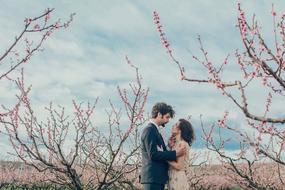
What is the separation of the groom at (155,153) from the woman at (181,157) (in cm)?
20

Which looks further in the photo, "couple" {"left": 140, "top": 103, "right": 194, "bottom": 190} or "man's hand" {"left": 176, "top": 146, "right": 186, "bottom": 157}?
"man's hand" {"left": 176, "top": 146, "right": 186, "bottom": 157}

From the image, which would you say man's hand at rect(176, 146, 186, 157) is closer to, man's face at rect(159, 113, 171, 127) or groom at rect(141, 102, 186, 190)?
groom at rect(141, 102, 186, 190)

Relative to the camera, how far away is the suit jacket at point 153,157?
6.17 m

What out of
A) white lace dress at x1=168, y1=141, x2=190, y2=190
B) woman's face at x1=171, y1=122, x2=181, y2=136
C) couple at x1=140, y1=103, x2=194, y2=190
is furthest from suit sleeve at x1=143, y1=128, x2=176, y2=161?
woman's face at x1=171, y1=122, x2=181, y2=136

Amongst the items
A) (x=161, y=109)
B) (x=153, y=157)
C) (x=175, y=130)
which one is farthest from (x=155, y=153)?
(x=175, y=130)

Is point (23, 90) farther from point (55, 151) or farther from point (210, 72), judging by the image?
point (210, 72)

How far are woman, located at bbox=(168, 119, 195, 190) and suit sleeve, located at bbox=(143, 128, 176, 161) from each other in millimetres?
326

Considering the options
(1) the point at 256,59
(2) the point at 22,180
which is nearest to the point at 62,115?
(1) the point at 256,59

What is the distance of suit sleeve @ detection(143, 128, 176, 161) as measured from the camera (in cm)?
615

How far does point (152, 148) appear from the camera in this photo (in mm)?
6148

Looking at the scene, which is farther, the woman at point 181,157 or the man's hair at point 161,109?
the woman at point 181,157

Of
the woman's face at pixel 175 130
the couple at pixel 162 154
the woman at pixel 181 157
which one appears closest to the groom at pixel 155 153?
the couple at pixel 162 154

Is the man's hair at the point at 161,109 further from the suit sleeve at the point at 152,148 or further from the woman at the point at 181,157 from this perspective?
the woman at the point at 181,157

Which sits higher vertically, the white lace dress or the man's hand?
the man's hand
